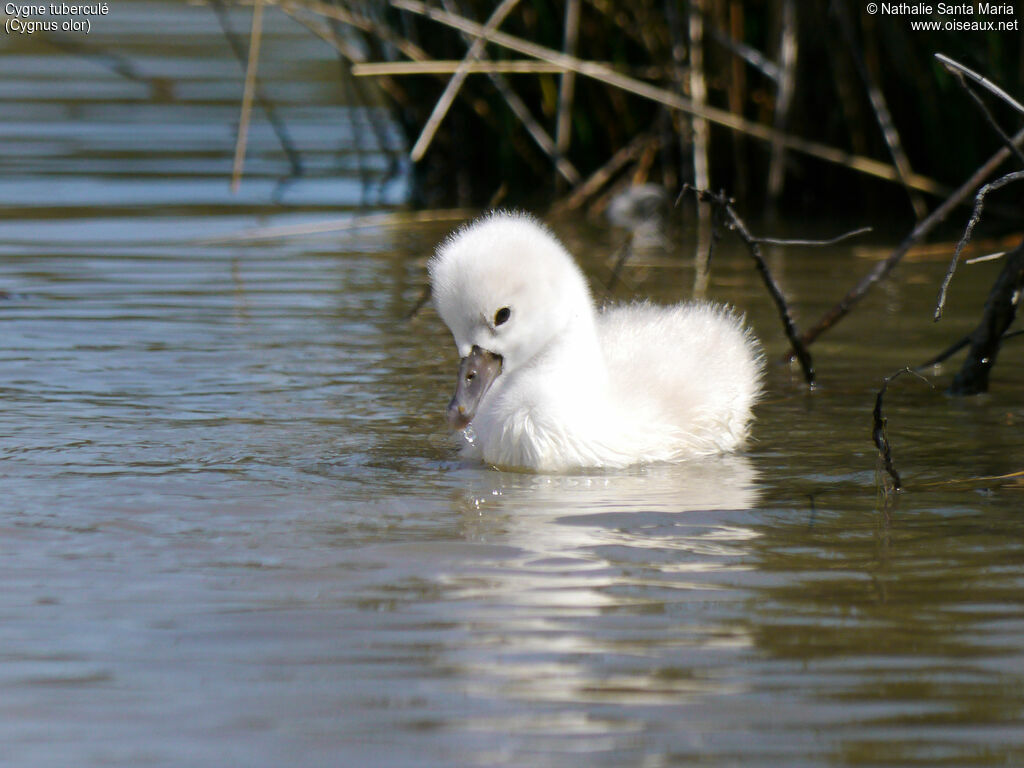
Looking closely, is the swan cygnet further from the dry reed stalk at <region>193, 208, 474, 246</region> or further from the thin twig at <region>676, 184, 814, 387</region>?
the dry reed stalk at <region>193, 208, 474, 246</region>

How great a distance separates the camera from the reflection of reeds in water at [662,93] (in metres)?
8.92

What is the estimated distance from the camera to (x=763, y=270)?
5.51 meters

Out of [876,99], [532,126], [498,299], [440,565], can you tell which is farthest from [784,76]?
[440,565]

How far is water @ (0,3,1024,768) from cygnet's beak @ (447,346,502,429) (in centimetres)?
18

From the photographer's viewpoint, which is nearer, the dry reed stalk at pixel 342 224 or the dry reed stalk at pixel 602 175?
the dry reed stalk at pixel 342 224

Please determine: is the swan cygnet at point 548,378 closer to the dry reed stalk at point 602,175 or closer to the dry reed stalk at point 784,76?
the dry reed stalk at point 784,76

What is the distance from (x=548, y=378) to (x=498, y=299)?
0.29 m

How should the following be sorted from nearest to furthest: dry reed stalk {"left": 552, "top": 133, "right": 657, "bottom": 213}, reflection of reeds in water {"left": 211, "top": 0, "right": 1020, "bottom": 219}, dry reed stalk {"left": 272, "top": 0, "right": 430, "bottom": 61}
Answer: reflection of reeds in water {"left": 211, "top": 0, "right": 1020, "bottom": 219}
dry reed stalk {"left": 272, "top": 0, "right": 430, "bottom": 61}
dry reed stalk {"left": 552, "top": 133, "right": 657, "bottom": 213}

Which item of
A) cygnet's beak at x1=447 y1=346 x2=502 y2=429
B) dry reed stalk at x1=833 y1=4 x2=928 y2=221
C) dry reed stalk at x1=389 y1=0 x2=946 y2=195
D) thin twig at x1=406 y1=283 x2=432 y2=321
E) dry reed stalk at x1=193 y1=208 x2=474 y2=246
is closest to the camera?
cygnet's beak at x1=447 y1=346 x2=502 y2=429

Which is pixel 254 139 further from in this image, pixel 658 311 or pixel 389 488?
pixel 389 488

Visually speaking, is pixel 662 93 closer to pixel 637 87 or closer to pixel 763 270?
pixel 637 87

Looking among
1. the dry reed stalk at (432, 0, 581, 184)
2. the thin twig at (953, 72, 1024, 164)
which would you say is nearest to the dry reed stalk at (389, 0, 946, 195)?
the dry reed stalk at (432, 0, 581, 184)

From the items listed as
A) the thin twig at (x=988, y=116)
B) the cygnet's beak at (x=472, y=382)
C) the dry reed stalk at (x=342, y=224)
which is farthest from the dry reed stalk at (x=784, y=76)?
the cygnet's beak at (x=472, y=382)

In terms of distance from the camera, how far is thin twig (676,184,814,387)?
201 inches
